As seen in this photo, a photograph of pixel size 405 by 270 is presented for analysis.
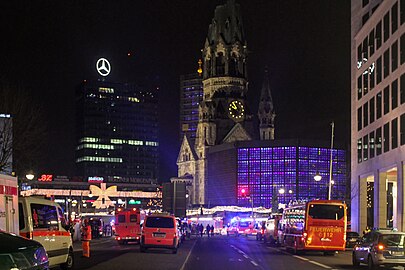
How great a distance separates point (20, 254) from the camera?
10.0m

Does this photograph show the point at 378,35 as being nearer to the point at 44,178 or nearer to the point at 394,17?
the point at 394,17

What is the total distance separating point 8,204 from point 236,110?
16851cm

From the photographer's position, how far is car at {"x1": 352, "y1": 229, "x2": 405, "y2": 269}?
26.0 m

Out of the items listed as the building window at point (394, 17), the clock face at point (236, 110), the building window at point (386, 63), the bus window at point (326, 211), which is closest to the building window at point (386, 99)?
the building window at point (386, 63)

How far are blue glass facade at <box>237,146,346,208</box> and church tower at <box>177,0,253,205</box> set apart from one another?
15.8 m

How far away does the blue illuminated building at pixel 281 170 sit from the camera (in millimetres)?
166500

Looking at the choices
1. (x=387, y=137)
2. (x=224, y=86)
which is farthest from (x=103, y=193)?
(x=387, y=137)

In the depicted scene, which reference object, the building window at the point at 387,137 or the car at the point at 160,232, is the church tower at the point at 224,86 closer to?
the building window at the point at 387,137

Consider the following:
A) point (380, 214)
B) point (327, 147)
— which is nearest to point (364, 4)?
point (380, 214)

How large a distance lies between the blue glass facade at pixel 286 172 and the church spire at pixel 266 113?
18.4 meters

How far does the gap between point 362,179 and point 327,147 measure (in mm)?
102905

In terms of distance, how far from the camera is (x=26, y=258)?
33.2 ft

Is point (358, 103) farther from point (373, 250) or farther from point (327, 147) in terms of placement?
point (327, 147)

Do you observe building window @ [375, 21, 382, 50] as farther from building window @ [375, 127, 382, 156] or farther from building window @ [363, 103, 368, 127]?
building window @ [375, 127, 382, 156]
